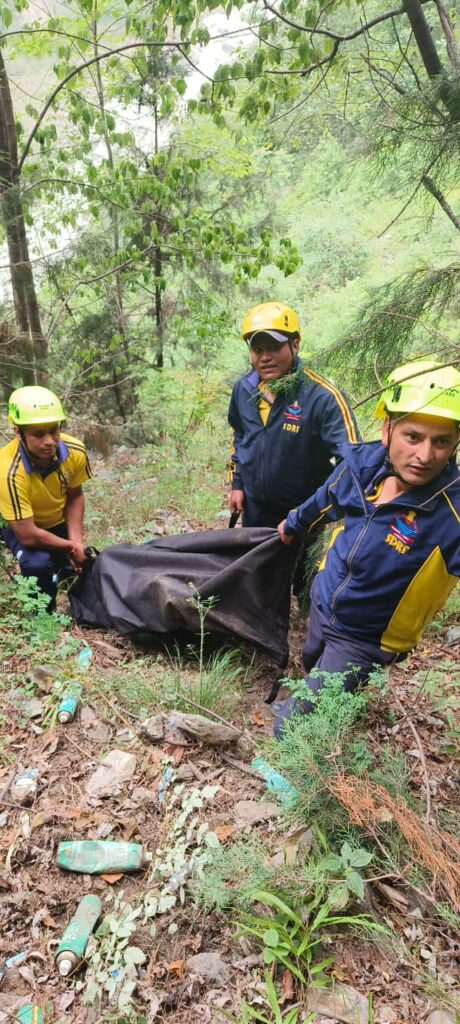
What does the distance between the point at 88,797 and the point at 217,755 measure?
2.07 feet

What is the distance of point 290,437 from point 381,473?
1053mm

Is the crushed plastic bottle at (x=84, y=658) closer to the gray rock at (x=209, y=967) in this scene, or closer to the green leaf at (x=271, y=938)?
the gray rock at (x=209, y=967)

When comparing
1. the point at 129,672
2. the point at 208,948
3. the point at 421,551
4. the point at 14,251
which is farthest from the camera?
the point at 14,251

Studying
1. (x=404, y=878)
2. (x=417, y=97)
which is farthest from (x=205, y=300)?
(x=404, y=878)

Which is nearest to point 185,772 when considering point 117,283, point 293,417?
point 293,417

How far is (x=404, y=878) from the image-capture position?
1878 millimetres

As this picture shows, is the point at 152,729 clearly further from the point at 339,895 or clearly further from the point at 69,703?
the point at 339,895

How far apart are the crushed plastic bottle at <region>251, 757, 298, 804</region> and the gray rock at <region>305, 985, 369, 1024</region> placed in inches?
22.1

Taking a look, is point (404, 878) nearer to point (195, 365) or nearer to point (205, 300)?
point (205, 300)

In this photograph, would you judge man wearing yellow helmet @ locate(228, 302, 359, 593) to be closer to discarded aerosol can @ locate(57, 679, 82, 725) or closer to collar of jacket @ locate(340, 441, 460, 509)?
collar of jacket @ locate(340, 441, 460, 509)

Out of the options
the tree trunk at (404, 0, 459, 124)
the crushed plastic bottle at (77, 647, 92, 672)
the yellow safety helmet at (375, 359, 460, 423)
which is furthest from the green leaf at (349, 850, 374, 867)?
the tree trunk at (404, 0, 459, 124)

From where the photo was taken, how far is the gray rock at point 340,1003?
1673 millimetres

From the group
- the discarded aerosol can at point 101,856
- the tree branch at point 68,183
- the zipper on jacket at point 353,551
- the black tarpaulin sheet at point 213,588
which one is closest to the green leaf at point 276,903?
the discarded aerosol can at point 101,856

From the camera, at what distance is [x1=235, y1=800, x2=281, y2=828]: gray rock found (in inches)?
93.9
